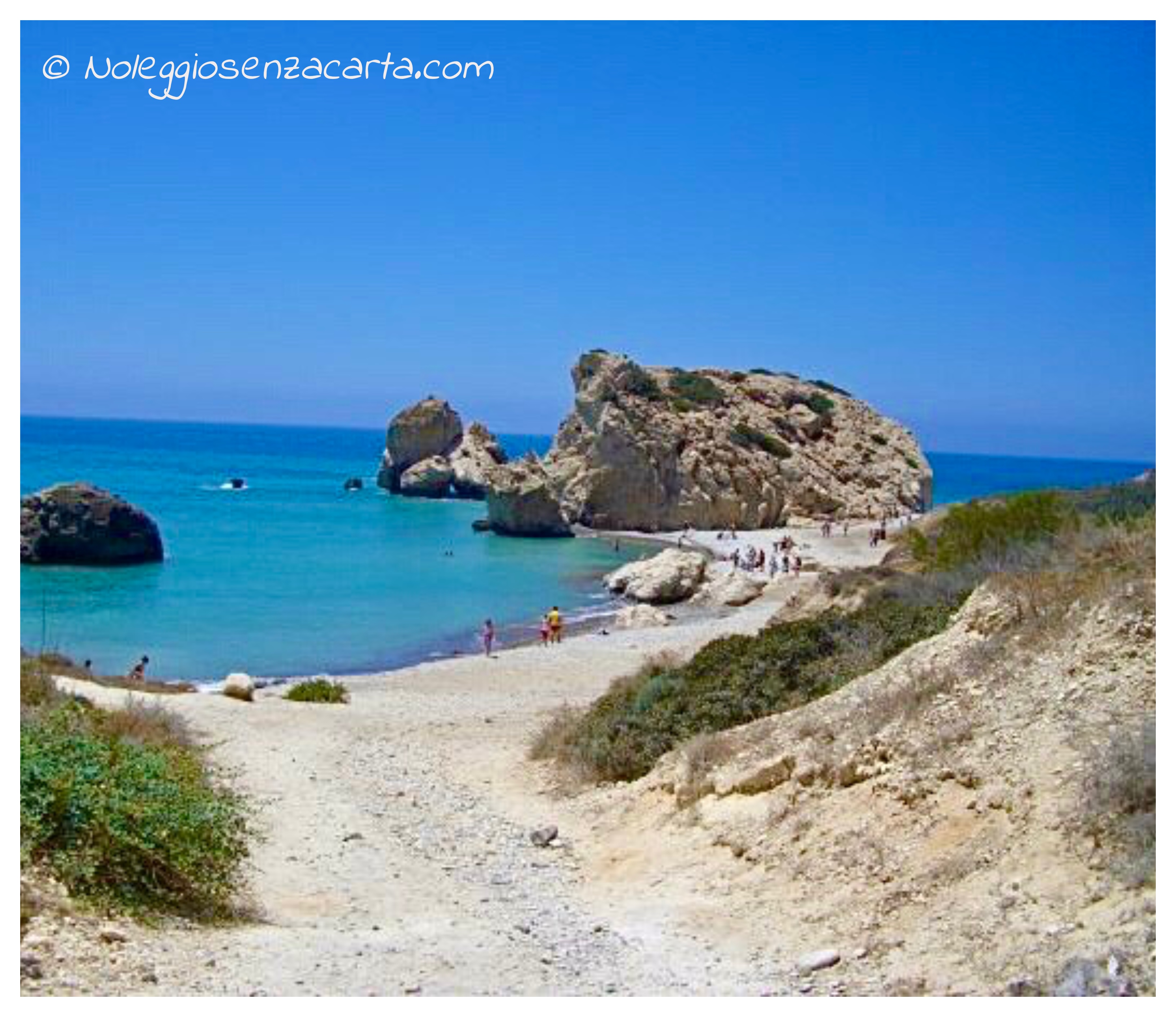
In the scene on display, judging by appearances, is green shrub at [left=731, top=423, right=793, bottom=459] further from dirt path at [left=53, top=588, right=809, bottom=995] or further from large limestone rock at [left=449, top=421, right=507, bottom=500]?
dirt path at [left=53, top=588, right=809, bottom=995]

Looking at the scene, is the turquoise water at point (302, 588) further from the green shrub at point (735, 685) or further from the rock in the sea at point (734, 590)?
the green shrub at point (735, 685)

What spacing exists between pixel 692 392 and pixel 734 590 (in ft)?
121

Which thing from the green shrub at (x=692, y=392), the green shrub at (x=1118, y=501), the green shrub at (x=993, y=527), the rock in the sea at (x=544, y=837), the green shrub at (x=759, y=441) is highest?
the green shrub at (x=692, y=392)

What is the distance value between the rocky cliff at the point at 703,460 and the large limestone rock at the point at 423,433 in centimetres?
1388

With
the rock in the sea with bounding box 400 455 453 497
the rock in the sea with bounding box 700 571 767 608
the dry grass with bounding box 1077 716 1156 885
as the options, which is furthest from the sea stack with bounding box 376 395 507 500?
the dry grass with bounding box 1077 716 1156 885

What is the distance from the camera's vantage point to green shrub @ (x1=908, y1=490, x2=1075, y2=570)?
20.6 meters

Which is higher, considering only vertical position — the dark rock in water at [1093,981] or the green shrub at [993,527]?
the green shrub at [993,527]

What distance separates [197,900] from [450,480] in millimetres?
78547

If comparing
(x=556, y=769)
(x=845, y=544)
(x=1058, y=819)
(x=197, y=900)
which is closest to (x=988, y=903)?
(x=1058, y=819)

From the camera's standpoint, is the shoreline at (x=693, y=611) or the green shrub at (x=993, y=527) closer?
the green shrub at (x=993, y=527)

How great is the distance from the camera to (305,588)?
44.4m

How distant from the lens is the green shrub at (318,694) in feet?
74.0

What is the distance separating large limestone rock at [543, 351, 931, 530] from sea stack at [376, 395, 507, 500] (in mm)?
11563

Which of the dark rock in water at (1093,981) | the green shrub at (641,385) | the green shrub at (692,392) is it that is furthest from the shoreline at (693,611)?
the dark rock in water at (1093,981)
